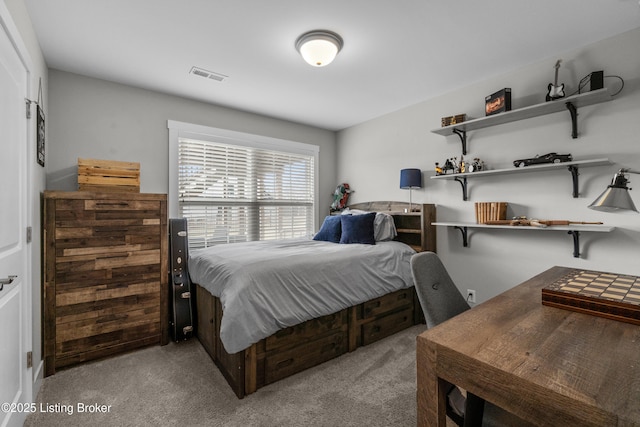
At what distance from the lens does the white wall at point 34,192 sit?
1753 mm

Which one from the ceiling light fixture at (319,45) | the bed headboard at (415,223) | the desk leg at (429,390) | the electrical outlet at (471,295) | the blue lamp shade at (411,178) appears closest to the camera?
the desk leg at (429,390)

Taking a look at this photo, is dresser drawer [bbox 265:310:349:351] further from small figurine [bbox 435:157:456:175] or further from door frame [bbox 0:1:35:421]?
small figurine [bbox 435:157:456:175]

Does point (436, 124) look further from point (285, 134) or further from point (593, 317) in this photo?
point (593, 317)

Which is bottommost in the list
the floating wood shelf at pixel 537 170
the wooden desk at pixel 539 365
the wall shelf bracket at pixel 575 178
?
the wooden desk at pixel 539 365

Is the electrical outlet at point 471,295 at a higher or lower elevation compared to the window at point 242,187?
lower

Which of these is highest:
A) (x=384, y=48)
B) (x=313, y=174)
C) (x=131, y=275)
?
(x=384, y=48)

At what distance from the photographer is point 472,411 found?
3.14 feet

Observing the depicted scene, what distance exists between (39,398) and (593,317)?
3.00m

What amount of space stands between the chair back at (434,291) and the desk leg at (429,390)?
373 millimetres

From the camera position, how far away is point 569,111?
2369 millimetres

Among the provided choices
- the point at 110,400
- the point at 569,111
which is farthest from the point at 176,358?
the point at 569,111

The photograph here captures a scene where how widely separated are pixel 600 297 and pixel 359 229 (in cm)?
211

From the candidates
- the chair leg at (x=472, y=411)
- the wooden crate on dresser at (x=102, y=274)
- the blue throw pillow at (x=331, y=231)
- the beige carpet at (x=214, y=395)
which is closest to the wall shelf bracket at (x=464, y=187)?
the blue throw pillow at (x=331, y=231)

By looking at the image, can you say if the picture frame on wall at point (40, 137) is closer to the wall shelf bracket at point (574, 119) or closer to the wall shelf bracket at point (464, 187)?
the wall shelf bracket at point (464, 187)
